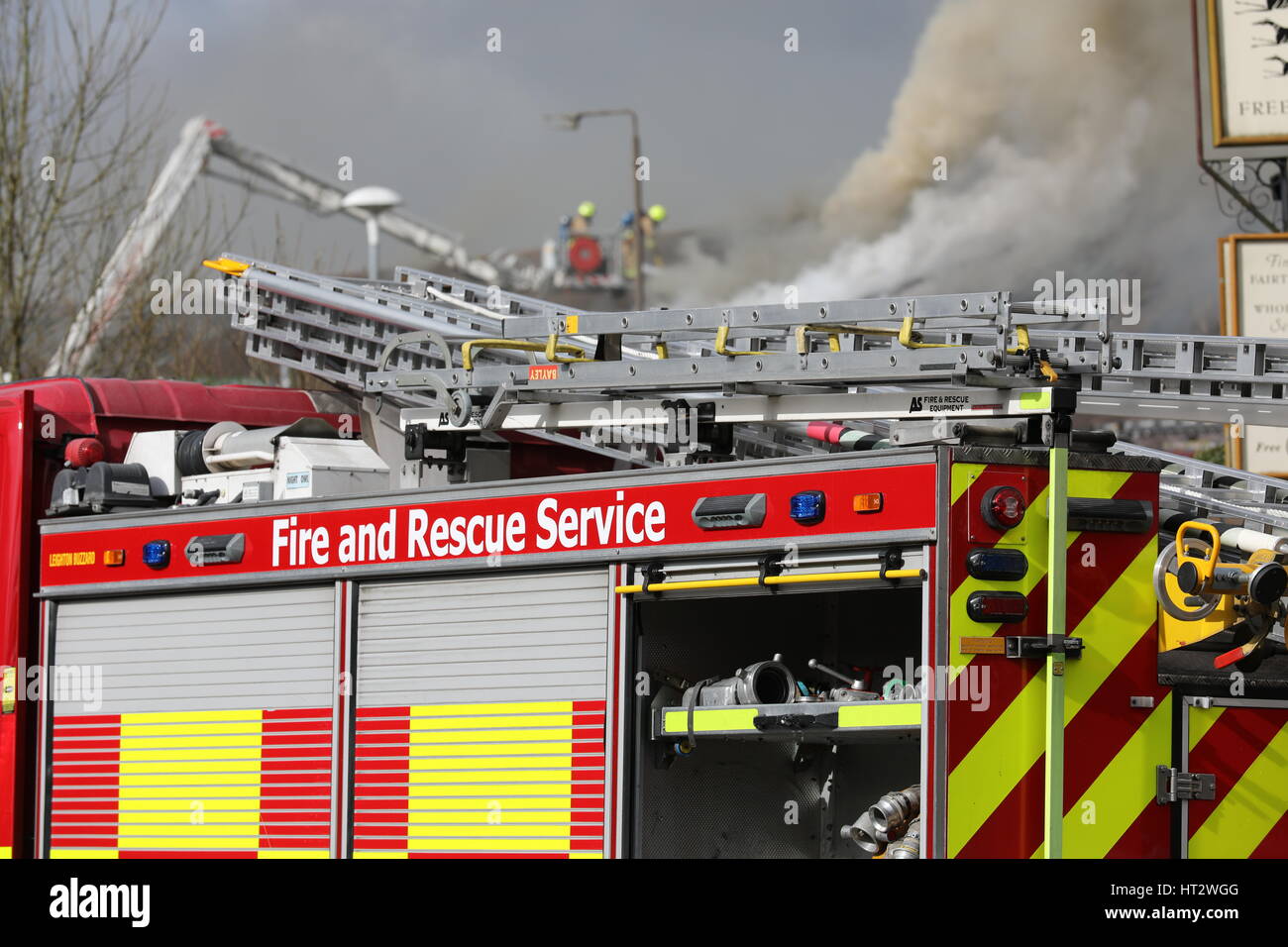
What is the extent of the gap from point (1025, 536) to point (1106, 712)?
582 millimetres

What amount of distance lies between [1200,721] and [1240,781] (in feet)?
0.76

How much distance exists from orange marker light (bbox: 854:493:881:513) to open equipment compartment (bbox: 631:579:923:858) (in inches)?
15.4

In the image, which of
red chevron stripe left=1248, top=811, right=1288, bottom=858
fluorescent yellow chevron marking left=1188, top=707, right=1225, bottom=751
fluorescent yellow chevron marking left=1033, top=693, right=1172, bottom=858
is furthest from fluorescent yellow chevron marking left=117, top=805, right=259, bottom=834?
red chevron stripe left=1248, top=811, right=1288, bottom=858

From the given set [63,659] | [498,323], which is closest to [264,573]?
[63,659]

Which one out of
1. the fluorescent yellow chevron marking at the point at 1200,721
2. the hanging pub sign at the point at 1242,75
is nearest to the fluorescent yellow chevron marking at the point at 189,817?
the fluorescent yellow chevron marking at the point at 1200,721

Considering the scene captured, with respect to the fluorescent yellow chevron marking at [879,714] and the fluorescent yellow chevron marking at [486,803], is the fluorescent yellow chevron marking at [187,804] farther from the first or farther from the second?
the fluorescent yellow chevron marking at [879,714]

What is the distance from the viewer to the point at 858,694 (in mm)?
5797

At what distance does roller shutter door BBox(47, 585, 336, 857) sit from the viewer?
6914 mm

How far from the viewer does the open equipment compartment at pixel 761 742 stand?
242 inches

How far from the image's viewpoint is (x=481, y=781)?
6469 mm

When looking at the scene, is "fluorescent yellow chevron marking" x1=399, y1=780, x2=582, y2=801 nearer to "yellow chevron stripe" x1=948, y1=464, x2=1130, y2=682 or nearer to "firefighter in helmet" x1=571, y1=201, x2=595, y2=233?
"yellow chevron stripe" x1=948, y1=464, x2=1130, y2=682

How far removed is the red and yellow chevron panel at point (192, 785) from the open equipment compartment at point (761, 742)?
137 centimetres

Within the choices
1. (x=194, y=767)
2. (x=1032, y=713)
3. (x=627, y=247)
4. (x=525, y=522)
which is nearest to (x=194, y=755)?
(x=194, y=767)

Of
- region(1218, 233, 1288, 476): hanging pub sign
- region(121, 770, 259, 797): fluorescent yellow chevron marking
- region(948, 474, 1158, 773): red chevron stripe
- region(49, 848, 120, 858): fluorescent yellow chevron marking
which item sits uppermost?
region(1218, 233, 1288, 476): hanging pub sign
